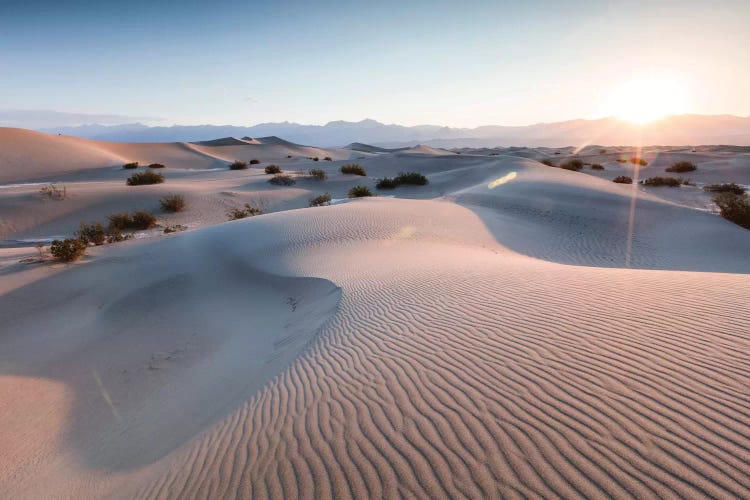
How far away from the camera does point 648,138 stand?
119m

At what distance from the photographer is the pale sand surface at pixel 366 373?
2087mm

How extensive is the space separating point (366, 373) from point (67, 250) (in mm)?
8402

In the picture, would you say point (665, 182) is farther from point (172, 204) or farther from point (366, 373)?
point (172, 204)

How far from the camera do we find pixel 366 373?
3.24 m

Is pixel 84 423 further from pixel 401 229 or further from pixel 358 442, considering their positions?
pixel 401 229

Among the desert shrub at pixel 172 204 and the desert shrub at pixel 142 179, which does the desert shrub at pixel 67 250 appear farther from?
the desert shrub at pixel 142 179

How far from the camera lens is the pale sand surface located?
2.09 m

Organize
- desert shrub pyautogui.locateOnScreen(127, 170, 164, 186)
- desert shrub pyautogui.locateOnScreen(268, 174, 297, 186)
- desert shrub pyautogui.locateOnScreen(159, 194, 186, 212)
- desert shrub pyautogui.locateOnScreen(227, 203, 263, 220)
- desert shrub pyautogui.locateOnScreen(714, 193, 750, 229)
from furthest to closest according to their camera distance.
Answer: desert shrub pyautogui.locateOnScreen(268, 174, 297, 186) < desert shrub pyautogui.locateOnScreen(127, 170, 164, 186) < desert shrub pyautogui.locateOnScreen(159, 194, 186, 212) < desert shrub pyautogui.locateOnScreen(227, 203, 263, 220) < desert shrub pyautogui.locateOnScreen(714, 193, 750, 229)

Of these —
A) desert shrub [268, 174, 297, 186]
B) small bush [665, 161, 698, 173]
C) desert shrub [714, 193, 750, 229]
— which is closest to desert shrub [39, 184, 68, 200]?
desert shrub [268, 174, 297, 186]

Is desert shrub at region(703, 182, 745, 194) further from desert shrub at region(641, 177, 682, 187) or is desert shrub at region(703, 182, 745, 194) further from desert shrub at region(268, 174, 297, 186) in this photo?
desert shrub at region(268, 174, 297, 186)

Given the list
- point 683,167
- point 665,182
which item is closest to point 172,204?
point 665,182

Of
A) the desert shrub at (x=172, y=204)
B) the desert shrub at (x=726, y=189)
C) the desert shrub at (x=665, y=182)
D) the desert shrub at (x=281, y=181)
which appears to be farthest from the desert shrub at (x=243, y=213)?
the desert shrub at (x=726, y=189)

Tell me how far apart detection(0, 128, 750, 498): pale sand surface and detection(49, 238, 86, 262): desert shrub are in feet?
1.33

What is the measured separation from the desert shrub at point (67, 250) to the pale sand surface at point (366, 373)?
1.33 ft
